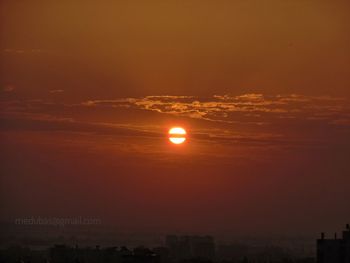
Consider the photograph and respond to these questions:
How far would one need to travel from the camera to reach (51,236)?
53.6ft

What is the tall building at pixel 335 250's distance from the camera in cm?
901

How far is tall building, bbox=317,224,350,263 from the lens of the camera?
29.6ft

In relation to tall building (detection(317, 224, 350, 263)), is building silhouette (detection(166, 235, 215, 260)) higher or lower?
higher

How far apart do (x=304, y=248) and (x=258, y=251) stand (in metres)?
1.92

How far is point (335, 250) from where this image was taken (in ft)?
30.5

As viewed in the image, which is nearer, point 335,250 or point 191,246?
point 335,250

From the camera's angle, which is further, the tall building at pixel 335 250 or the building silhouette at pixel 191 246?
the building silhouette at pixel 191 246

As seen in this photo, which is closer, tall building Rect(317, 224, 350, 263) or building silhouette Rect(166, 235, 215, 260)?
tall building Rect(317, 224, 350, 263)

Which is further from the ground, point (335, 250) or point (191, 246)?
point (191, 246)

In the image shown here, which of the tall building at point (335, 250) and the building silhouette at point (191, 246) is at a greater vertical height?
the building silhouette at point (191, 246)

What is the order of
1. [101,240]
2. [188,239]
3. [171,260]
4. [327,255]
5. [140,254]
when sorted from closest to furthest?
1. [327,255]
2. [140,254]
3. [171,260]
4. [101,240]
5. [188,239]

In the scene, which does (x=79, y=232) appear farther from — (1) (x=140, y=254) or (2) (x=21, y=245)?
(1) (x=140, y=254)

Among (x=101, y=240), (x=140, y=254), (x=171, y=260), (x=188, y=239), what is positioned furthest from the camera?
(x=188, y=239)

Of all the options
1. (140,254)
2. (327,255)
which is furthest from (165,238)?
(327,255)
